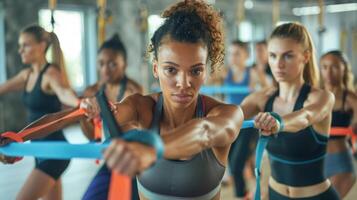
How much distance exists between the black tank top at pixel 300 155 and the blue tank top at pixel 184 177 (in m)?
0.77

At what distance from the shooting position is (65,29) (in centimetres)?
823

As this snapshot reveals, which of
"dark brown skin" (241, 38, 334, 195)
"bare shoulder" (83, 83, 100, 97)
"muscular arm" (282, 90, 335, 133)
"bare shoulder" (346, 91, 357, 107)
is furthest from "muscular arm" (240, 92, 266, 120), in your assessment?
"bare shoulder" (83, 83, 100, 97)

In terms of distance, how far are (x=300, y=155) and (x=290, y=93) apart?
0.34m

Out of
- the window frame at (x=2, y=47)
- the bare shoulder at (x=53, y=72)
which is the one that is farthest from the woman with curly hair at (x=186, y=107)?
the window frame at (x=2, y=47)

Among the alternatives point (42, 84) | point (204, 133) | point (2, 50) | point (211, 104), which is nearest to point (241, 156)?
point (42, 84)

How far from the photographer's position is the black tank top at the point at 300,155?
2.25 metres

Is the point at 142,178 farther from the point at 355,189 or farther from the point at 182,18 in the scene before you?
the point at 355,189

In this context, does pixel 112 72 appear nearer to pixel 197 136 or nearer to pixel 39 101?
pixel 39 101

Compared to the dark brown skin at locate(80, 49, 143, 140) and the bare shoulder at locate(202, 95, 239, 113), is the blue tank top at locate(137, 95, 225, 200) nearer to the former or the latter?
the bare shoulder at locate(202, 95, 239, 113)

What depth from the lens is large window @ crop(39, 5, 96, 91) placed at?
8.30 meters

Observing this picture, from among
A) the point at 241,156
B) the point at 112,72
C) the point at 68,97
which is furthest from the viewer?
the point at 241,156

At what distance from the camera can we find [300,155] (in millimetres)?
2285

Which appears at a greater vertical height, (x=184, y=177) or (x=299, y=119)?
(x=299, y=119)

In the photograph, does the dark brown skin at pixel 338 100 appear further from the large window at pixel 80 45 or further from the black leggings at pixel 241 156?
the large window at pixel 80 45
